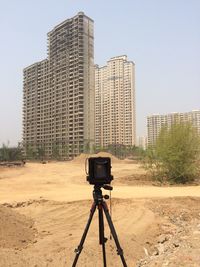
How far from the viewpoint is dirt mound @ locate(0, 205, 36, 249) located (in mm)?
6323

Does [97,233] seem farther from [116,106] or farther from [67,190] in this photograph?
[116,106]

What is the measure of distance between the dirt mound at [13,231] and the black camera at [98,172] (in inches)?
118

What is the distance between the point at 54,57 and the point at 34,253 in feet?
247

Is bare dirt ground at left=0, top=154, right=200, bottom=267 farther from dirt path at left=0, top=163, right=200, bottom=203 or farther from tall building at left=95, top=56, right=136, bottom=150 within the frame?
tall building at left=95, top=56, right=136, bottom=150

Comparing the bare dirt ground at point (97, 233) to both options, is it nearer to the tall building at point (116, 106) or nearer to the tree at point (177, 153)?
the tree at point (177, 153)

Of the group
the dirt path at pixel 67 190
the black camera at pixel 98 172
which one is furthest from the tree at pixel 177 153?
the black camera at pixel 98 172

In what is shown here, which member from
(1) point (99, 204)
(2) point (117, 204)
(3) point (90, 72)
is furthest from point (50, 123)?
(1) point (99, 204)

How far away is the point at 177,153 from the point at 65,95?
191 feet

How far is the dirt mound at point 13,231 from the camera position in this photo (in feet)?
20.7

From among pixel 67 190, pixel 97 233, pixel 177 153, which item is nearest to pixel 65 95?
pixel 177 153

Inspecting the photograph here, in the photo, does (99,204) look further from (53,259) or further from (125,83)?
(125,83)

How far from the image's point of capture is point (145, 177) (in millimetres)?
21656

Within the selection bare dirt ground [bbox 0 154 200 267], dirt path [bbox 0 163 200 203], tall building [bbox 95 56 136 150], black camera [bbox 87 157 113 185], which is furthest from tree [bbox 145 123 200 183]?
tall building [bbox 95 56 136 150]

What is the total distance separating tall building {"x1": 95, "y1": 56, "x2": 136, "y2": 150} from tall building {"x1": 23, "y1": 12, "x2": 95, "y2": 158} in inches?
435
